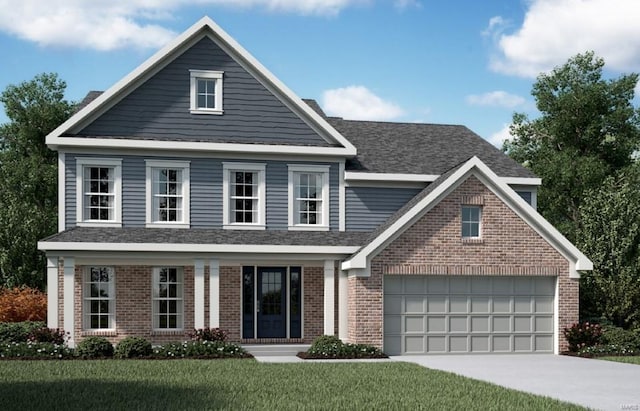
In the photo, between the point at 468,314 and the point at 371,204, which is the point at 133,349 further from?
the point at 468,314

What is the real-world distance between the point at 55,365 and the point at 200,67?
1037cm

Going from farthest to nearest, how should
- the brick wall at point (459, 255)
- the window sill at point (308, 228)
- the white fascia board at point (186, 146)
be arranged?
the window sill at point (308, 228)
the white fascia board at point (186, 146)
the brick wall at point (459, 255)

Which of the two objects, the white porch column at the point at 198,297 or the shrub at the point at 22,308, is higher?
the white porch column at the point at 198,297

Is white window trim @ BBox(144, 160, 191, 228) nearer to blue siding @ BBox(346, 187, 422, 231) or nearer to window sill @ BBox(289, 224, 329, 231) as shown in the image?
window sill @ BBox(289, 224, 329, 231)

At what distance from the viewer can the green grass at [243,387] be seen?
14.2 meters

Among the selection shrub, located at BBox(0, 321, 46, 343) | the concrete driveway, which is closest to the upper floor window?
the concrete driveway

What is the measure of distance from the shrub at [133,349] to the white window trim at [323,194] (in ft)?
20.6

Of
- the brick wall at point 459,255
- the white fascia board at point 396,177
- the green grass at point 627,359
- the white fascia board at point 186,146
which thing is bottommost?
the green grass at point 627,359

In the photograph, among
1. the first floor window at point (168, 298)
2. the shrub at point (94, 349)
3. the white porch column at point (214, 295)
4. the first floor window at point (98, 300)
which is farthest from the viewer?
the first floor window at point (168, 298)

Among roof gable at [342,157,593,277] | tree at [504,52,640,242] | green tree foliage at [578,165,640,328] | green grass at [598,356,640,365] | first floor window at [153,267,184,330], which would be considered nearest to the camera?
green grass at [598,356,640,365]

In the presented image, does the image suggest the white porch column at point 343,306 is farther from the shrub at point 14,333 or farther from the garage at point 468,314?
the shrub at point 14,333

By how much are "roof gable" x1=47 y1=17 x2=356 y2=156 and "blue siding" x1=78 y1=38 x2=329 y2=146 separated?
31mm

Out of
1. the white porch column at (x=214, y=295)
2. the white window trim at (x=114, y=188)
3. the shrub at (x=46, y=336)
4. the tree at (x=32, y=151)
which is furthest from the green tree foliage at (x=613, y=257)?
the tree at (x=32, y=151)

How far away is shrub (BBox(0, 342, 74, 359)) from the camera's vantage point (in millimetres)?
22359
